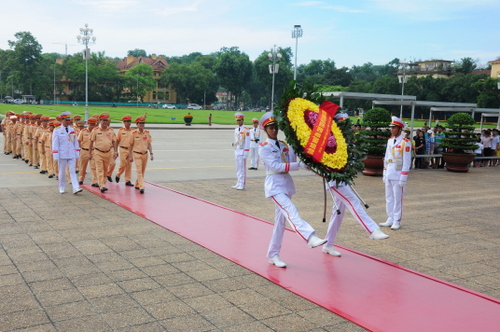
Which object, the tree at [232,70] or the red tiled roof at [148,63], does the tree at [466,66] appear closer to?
the tree at [232,70]

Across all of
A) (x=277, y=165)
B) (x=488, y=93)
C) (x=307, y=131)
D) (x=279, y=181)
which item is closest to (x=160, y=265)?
(x=279, y=181)

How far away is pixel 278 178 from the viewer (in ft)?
19.6

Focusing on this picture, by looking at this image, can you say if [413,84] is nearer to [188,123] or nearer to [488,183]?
[188,123]

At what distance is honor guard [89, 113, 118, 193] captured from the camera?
1133cm

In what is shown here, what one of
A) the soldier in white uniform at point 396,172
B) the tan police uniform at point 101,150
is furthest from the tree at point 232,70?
the soldier in white uniform at point 396,172

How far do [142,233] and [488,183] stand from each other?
11951 mm

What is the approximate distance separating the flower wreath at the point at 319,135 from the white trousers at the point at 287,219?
1.83 ft

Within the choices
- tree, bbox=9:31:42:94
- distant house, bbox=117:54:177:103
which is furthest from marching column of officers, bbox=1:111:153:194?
distant house, bbox=117:54:177:103

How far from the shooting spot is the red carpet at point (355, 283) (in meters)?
4.62

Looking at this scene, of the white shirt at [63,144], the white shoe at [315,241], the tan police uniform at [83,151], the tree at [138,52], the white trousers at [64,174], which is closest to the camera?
the white shoe at [315,241]

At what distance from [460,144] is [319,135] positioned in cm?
1388

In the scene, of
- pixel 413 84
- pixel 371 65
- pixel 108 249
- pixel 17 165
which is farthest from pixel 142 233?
pixel 371 65

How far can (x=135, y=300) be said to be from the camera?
4926 mm

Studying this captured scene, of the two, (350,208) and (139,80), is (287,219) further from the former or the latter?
(139,80)
